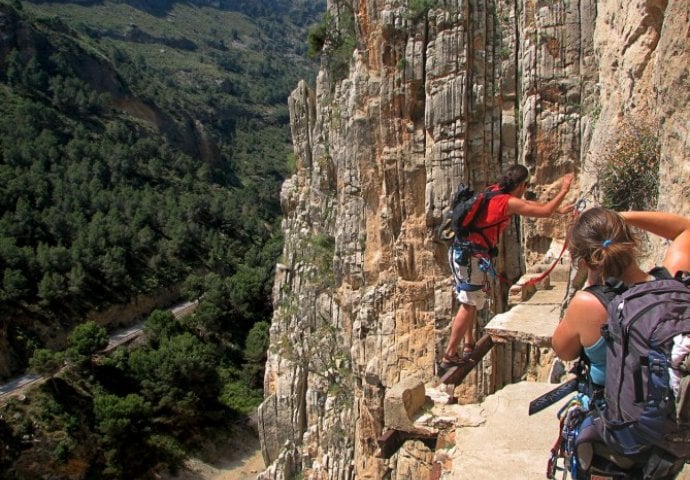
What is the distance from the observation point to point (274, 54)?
364ft

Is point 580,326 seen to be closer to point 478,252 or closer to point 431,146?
point 478,252

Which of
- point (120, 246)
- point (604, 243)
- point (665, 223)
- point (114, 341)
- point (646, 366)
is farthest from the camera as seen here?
point (120, 246)

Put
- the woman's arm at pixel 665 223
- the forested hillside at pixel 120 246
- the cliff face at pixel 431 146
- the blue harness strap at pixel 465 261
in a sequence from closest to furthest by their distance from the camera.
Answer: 1. the woman's arm at pixel 665 223
2. the blue harness strap at pixel 465 261
3. the cliff face at pixel 431 146
4. the forested hillside at pixel 120 246

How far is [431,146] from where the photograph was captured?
37.7 ft

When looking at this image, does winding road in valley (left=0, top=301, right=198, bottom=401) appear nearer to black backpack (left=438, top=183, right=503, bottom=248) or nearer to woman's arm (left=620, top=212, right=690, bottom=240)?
black backpack (left=438, top=183, right=503, bottom=248)

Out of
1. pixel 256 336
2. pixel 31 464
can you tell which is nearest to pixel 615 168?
pixel 31 464

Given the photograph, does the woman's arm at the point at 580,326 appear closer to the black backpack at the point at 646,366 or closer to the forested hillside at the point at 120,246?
the black backpack at the point at 646,366

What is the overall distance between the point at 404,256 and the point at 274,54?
10621 cm

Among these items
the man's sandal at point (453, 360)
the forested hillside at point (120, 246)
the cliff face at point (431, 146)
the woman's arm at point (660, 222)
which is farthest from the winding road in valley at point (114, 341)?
the woman's arm at point (660, 222)

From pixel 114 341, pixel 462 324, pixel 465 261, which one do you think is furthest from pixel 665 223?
pixel 114 341

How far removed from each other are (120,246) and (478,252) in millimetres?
30609

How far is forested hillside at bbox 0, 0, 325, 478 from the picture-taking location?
22.2 meters

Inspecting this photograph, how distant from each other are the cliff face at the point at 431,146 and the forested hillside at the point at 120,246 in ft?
30.9

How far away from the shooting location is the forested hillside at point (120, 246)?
22.2 metres
